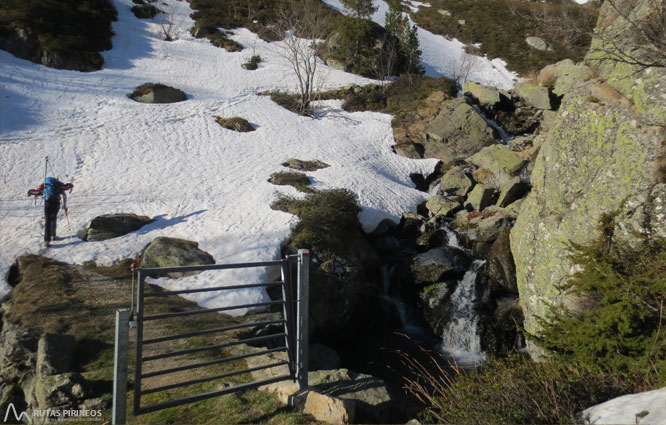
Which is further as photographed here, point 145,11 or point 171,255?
point 145,11

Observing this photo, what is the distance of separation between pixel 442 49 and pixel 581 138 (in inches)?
1380

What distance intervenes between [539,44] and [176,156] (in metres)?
35.2

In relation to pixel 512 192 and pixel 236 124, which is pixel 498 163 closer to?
pixel 512 192

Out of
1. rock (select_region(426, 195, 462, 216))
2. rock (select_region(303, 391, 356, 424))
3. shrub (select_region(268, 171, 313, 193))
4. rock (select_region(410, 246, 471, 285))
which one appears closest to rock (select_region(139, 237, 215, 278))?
shrub (select_region(268, 171, 313, 193))

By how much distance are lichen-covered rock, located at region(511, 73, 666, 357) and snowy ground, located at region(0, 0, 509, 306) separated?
20.6 feet

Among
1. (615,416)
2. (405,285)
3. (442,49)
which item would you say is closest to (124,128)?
(405,285)

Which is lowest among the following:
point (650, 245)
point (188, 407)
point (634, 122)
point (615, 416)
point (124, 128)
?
point (124, 128)

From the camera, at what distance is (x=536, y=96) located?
25.0 m

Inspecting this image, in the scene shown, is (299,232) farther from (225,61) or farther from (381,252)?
(225,61)

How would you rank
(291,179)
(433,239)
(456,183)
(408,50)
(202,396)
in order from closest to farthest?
(202,396) < (433,239) < (291,179) < (456,183) < (408,50)

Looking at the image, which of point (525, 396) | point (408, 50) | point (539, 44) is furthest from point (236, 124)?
point (539, 44)

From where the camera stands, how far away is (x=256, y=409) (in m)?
4.80

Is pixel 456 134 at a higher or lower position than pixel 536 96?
lower

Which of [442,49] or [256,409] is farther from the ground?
[442,49]
